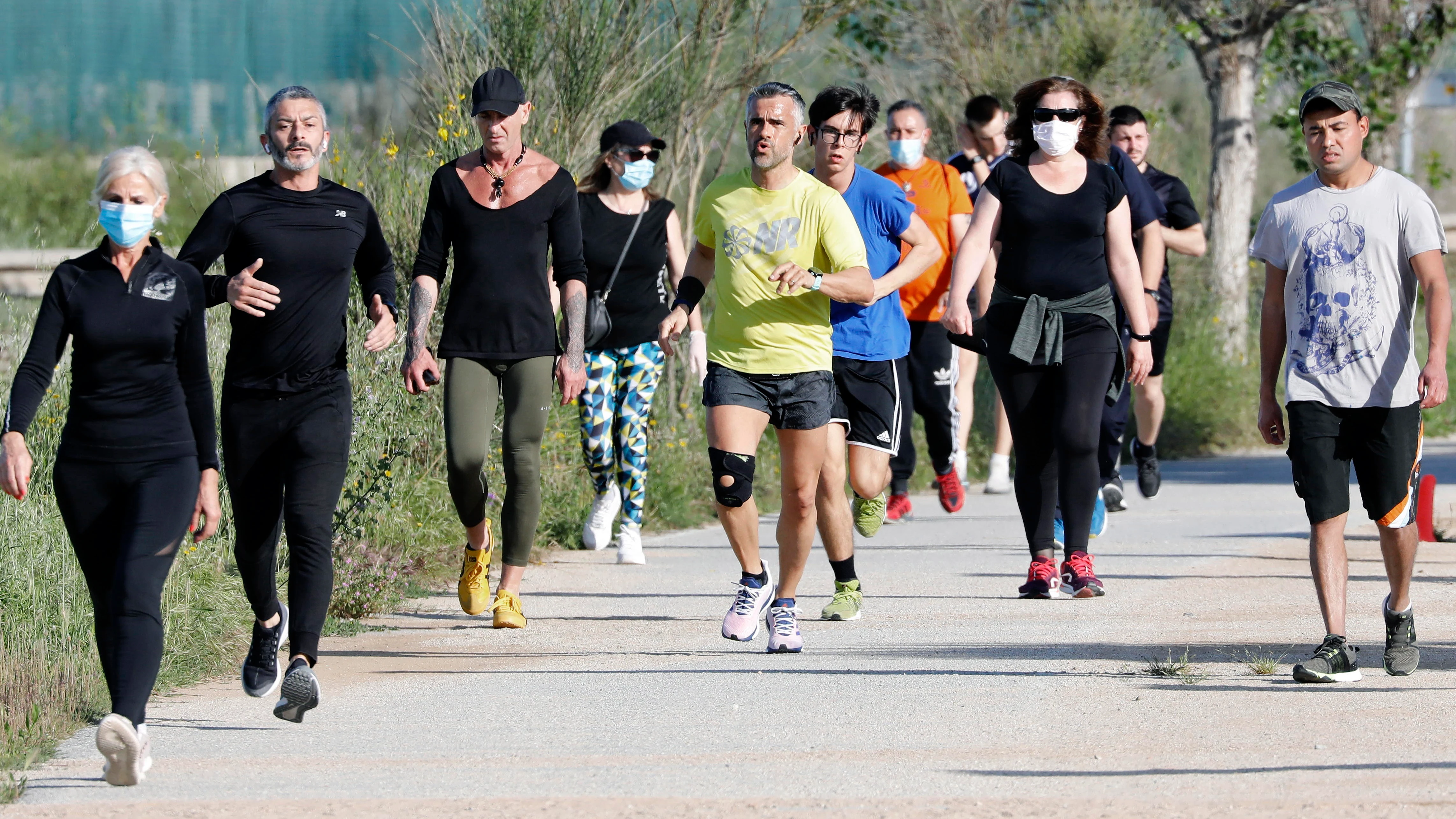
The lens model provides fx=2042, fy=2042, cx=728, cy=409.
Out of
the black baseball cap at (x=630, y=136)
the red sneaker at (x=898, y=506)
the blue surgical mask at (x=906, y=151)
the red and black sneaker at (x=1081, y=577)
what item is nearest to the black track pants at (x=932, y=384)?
the red sneaker at (x=898, y=506)

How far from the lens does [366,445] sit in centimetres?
823

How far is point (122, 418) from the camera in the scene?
17.4 ft

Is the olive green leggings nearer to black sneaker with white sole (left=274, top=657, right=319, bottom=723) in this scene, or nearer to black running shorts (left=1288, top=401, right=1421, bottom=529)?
black sneaker with white sole (left=274, top=657, right=319, bottom=723)

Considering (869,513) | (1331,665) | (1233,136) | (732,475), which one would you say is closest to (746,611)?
(732,475)

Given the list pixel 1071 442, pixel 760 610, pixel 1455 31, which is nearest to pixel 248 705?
pixel 760 610

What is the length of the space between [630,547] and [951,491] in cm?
229

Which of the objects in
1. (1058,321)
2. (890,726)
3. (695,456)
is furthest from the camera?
(695,456)

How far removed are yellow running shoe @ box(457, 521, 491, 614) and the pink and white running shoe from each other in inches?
43.5

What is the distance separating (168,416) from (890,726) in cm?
214

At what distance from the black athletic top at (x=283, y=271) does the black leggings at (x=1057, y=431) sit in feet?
9.30

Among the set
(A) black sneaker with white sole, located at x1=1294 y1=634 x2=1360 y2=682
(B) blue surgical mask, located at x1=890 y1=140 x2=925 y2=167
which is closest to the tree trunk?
(B) blue surgical mask, located at x1=890 y1=140 x2=925 y2=167

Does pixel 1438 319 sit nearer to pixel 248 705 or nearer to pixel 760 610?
pixel 760 610

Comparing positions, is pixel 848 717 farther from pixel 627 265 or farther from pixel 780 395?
pixel 627 265

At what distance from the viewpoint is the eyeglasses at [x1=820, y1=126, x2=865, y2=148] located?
7.39 meters
